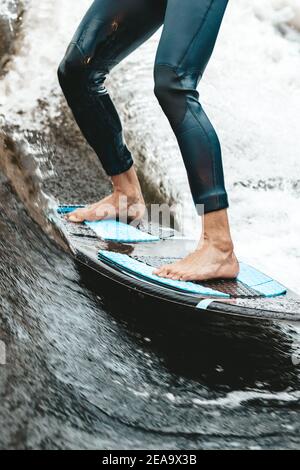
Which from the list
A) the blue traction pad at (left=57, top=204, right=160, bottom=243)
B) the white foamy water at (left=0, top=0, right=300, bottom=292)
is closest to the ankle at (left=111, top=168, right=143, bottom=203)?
the blue traction pad at (left=57, top=204, right=160, bottom=243)

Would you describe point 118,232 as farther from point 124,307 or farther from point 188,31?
point 188,31

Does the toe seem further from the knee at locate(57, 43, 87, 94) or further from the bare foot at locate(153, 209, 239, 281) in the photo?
the bare foot at locate(153, 209, 239, 281)

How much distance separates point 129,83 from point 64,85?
2529 mm

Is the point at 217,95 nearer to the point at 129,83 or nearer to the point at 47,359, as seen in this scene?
the point at 129,83

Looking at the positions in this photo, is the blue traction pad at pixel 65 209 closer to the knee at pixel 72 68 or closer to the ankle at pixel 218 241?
the knee at pixel 72 68

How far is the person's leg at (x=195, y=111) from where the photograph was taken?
292 centimetres

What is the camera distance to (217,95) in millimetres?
6250

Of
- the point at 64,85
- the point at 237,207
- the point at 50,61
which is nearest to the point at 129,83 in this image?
the point at 50,61

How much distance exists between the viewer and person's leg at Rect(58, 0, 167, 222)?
338cm

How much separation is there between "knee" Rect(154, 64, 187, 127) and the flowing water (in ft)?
2.81

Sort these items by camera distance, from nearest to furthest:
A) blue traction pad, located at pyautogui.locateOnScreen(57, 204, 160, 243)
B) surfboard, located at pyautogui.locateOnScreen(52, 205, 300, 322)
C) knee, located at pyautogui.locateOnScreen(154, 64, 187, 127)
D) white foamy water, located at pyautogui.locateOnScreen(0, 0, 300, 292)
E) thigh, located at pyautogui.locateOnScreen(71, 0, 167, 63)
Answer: surfboard, located at pyautogui.locateOnScreen(52, 205, 300, 322) → knee, located at pyautogui.locateOnScreen(154, 64, 187, 127) → thigh, located at pyautogui.locateOnScreen(71, 0, 167, 63) → blue traction pad, located at pyautogui.locateOnScreen(57, 204, 160, 243) → white foamy water, located at pyautogui.locateOnScreen(0, 0, 300, 292)

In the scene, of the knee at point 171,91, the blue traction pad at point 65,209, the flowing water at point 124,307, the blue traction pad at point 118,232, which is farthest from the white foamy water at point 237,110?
the knee at point 171,91

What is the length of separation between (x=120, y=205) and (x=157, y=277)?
0.98 meters

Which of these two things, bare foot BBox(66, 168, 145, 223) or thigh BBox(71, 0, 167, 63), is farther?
bare foot BBox(66, 168, 145, 223)
